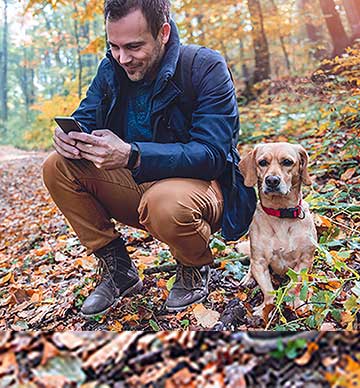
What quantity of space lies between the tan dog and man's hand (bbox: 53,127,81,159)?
1.00 meters

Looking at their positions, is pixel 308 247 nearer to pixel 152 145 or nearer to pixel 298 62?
pixel 152 145

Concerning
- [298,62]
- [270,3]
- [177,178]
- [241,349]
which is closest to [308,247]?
[177,178]

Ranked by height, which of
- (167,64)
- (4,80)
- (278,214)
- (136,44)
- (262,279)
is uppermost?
(136,44)

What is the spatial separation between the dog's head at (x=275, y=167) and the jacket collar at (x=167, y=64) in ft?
2.25

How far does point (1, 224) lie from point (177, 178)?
453 centimetres

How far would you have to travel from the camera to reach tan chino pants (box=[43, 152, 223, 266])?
2111 mm

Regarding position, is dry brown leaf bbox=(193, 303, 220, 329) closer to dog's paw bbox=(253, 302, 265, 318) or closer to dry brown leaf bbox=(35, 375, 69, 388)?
dog's paw bbox=(253, 302, 265, 318)

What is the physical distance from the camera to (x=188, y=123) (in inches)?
93.7

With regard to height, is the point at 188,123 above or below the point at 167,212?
above

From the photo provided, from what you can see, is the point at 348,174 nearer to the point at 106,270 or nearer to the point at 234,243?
the point at 234,243

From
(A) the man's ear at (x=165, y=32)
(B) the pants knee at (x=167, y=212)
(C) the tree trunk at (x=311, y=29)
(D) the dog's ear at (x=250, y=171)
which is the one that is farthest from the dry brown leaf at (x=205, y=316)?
(C) the tree trunk at (x=311, y=29)

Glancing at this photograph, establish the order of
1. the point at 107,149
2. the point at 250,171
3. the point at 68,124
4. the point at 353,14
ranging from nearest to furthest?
the point at 107,149
the point at 68,124
the point at 250,171
the point at 353,14

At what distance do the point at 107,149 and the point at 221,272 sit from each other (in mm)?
1221

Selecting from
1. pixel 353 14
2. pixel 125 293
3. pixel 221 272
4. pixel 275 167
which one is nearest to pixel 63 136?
pixel 125 293
